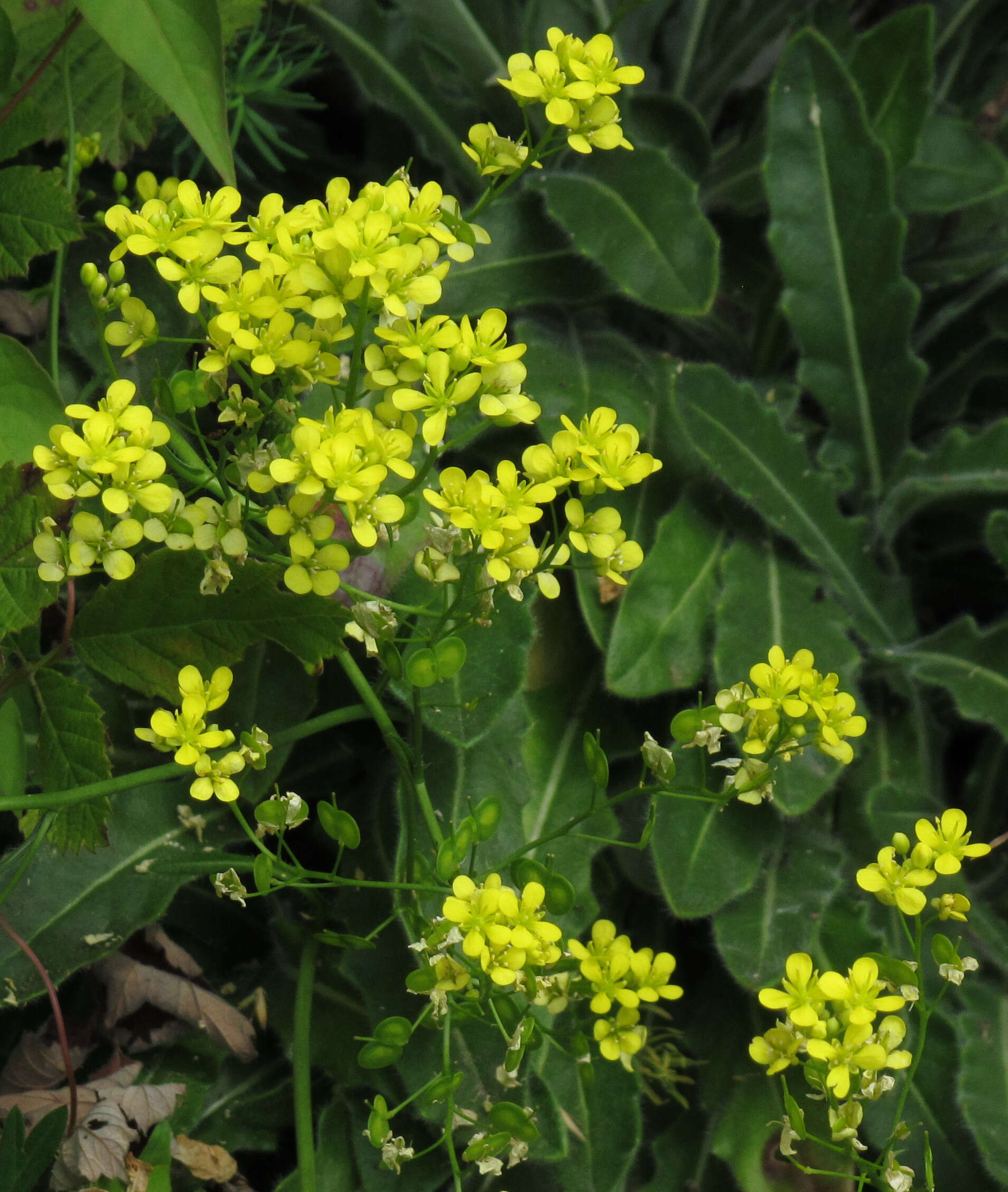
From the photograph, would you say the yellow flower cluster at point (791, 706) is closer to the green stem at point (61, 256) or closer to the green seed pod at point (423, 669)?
the green seed pod at point (423, 669)

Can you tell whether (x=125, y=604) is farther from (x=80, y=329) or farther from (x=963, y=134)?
(x=963, y=134)

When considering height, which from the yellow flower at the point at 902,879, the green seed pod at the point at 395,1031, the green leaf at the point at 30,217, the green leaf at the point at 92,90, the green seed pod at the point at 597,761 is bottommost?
the green seed pod at the point at 395,1031

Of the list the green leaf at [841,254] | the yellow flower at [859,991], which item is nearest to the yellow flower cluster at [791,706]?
the yellow flower at [859,991]

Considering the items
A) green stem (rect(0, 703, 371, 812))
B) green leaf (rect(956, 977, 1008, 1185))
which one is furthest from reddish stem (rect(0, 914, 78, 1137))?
green leaf (rect(956, 977, 1008, 1185))

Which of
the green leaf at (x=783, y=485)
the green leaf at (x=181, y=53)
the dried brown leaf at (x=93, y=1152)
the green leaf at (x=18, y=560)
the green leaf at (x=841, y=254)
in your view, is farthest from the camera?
the green leaf at (x=841, y=254)

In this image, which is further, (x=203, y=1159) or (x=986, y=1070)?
(x=986, y=1070)

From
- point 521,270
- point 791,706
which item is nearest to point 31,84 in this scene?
point 521,270

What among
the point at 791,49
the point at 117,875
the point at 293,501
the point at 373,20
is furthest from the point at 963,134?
the point at 117,875

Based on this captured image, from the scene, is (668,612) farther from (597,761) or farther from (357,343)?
(357,343)
